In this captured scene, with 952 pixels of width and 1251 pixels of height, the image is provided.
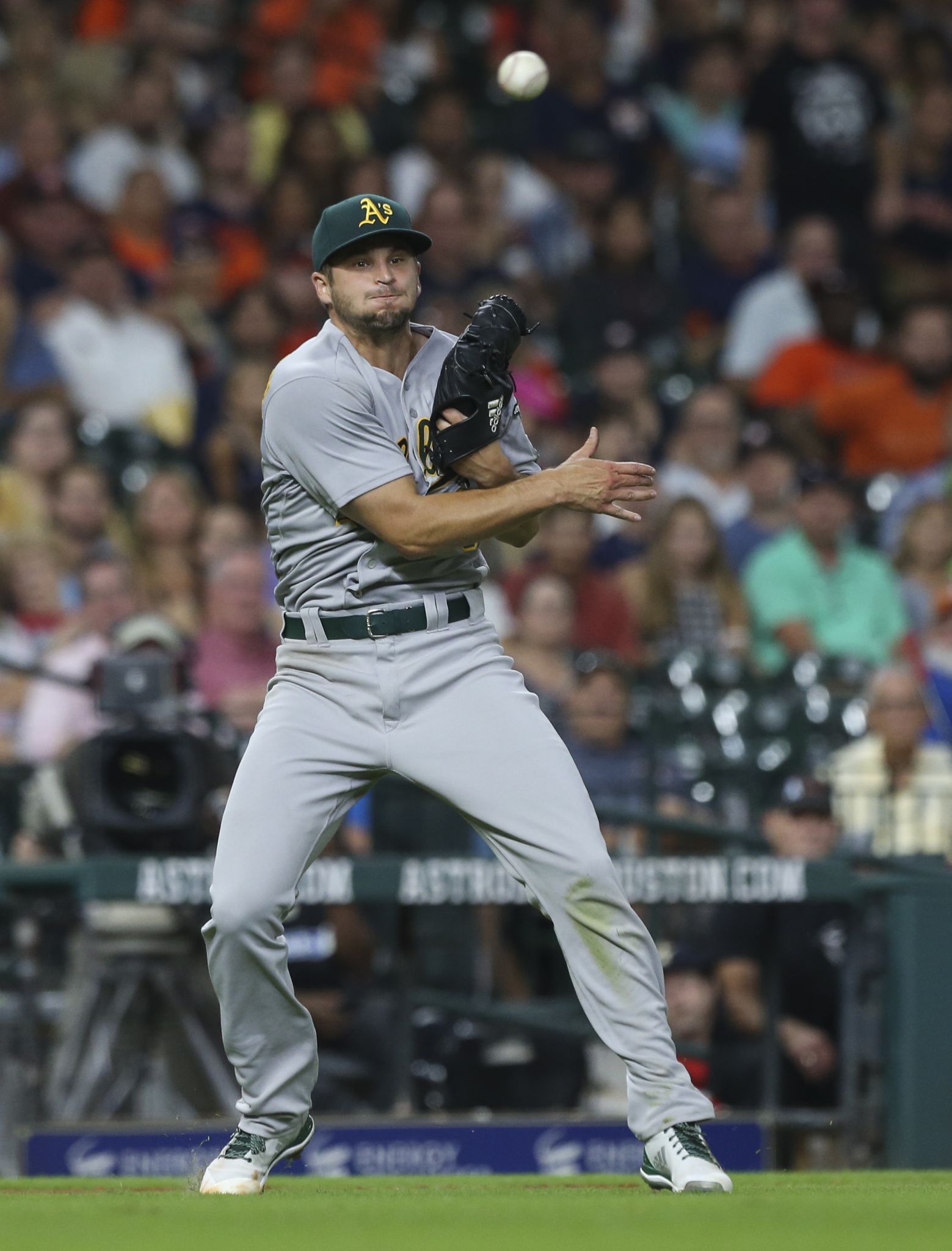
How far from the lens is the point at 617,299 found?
36.6ft

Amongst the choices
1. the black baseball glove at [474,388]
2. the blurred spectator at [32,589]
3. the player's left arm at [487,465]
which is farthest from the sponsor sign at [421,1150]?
the blurred spectator at [32,589]

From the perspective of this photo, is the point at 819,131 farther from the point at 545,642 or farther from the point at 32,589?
the point at 32,589

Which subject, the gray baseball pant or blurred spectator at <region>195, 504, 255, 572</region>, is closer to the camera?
the gray baseball pant

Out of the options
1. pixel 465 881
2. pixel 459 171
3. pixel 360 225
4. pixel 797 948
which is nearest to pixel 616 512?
pixel 360 225

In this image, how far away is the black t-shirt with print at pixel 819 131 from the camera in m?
12.1

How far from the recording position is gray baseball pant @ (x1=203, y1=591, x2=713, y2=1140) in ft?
13.8

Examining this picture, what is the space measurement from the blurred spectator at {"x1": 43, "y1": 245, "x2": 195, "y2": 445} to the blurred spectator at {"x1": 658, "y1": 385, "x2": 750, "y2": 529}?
86.9 inches

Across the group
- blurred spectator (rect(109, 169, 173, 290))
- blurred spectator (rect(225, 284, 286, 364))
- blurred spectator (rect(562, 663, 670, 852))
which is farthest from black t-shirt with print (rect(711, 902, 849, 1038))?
blurred spectator (rect(109, 169, 173, 290))

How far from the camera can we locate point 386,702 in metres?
4.33

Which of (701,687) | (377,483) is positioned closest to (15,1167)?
(377,483)

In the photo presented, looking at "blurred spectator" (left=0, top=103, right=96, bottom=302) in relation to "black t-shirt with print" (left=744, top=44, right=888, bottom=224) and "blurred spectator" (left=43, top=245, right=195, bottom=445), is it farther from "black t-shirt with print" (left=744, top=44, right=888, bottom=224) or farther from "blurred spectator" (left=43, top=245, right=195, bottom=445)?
"black t-shirt with print" (left=744, top=44, right=888, bottom=224)

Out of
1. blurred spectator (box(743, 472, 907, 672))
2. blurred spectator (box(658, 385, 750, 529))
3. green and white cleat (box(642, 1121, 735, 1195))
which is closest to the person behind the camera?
green and white cleat (box(642, 1121, 735, 1195))

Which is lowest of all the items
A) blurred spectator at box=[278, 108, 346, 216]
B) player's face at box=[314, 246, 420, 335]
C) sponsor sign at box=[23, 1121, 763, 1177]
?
sponsor sign at box=[23, 1121, 763, 1177]

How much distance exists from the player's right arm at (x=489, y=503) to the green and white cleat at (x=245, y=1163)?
1193mm
